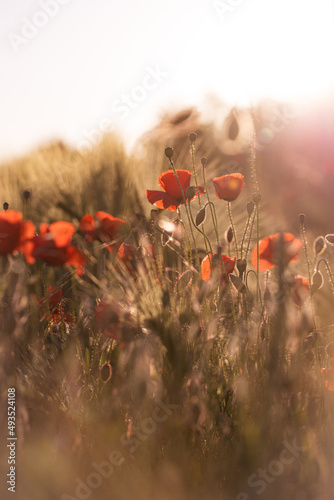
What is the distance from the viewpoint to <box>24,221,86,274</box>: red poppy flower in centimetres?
122

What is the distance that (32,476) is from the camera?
3.17 feet

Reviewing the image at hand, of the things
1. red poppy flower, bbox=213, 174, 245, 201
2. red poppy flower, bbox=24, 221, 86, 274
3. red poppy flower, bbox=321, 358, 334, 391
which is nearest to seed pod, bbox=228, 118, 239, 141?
red poppy flower, bbox=213, 174, 245, 201

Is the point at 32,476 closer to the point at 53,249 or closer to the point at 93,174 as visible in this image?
the point at 53,249

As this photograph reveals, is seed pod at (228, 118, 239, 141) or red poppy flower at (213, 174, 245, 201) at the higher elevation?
seed pod at (228, 118, 239, 141)

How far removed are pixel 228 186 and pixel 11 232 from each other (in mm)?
515

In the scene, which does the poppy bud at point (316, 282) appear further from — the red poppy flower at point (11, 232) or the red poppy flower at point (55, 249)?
the red poppy flower at point (11, 232)

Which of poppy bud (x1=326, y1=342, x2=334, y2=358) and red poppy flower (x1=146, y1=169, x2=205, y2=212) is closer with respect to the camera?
poppy bud (x1=326, y1=342, x2=334, y2=358)

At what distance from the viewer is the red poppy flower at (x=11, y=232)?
1219 mm

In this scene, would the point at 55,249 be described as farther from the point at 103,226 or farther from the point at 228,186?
the point at 228,186
